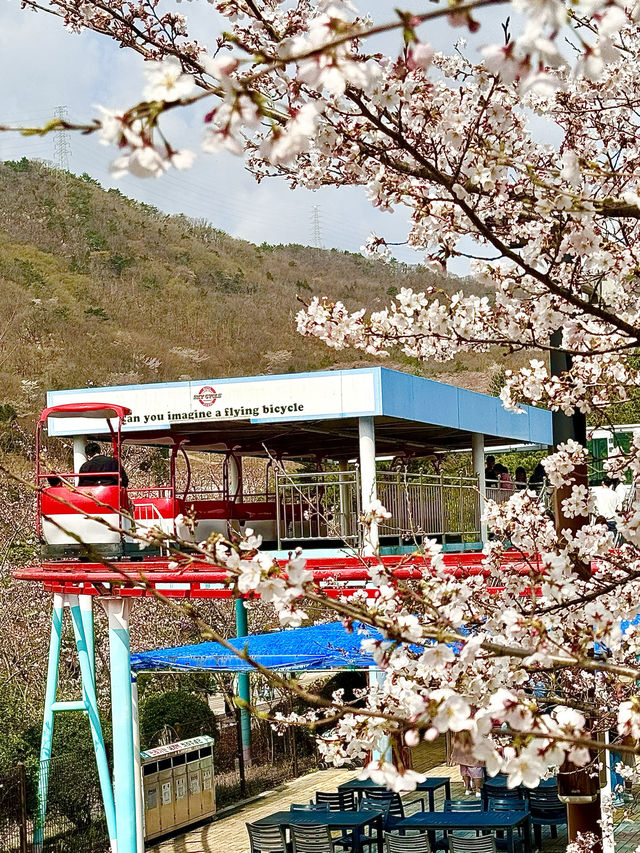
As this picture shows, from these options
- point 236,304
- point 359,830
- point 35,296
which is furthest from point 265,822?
point 236,304

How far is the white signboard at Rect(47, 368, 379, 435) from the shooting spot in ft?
53.5

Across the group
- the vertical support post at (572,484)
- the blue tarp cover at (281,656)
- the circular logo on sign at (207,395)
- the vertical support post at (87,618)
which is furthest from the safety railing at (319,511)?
the vertical support post at (572,484)

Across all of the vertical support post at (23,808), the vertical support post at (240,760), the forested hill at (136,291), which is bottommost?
the vertical support post at (240,760)

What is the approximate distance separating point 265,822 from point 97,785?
2.80 metres

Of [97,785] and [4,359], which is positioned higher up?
[4,359]

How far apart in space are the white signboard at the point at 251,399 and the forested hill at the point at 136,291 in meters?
39.1

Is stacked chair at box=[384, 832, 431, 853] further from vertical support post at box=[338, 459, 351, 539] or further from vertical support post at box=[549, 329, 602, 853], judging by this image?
vertical support post at box=[549, 329, 602, 853]

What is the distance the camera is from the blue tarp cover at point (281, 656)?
43.0ft

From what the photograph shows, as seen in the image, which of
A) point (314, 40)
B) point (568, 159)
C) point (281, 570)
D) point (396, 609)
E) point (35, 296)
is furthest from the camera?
point (35, 296)

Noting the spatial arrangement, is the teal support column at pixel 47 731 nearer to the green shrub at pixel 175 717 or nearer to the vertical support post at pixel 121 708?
the vertical support post at pixel 121 708

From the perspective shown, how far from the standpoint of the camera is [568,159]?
10.9ft

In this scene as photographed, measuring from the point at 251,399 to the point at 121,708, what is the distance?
4.78 meters

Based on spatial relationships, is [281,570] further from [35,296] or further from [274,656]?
[35,296]

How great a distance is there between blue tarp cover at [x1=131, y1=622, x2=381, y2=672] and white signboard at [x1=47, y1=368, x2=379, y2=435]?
127 inches
